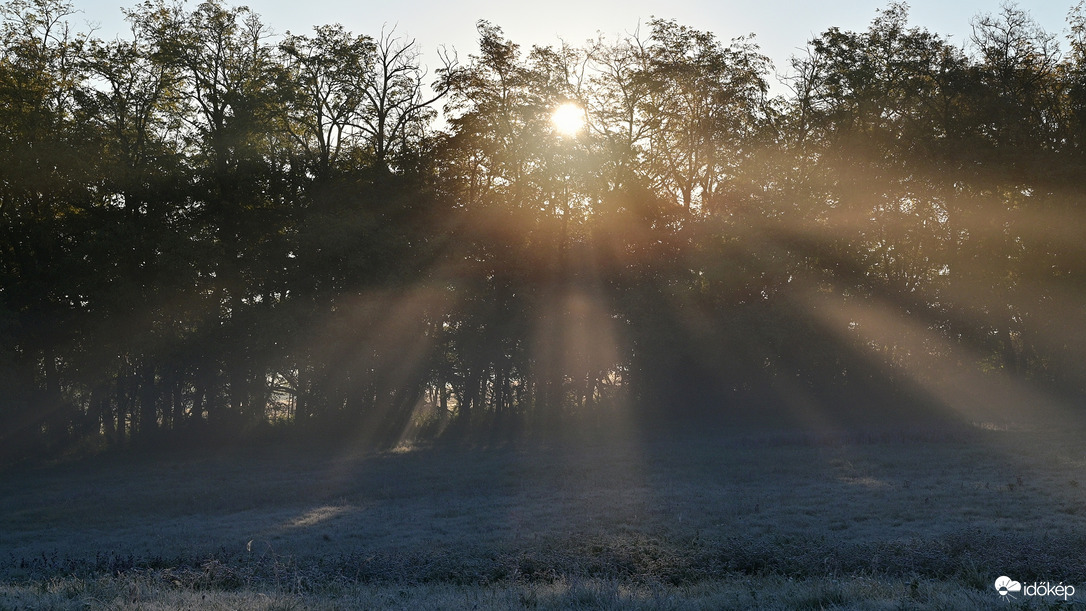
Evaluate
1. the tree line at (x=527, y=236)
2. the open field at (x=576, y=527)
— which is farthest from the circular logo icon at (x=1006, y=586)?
the tree line at (x=527, y=236)

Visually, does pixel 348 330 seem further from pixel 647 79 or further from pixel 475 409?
pixel 647 79

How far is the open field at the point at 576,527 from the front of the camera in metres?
9.90

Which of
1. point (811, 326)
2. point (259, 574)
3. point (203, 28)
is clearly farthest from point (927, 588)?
point (203, 28)

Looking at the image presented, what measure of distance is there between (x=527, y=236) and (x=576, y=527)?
23.0m

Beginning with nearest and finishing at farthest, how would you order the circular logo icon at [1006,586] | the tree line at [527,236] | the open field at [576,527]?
1. the circular logo icon at [1006,586]
2. the open field at [576,527]
3. the tree line at [527,236]

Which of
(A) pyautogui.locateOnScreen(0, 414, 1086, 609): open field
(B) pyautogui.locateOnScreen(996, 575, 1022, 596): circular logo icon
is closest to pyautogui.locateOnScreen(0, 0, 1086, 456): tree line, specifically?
(A) pyautogui.locateOnScreen(0, 414, 1086, 609): open field

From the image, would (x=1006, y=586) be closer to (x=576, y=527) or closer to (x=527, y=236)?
(x=576, y=527)

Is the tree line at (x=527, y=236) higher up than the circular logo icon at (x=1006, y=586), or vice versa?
the tree line at (x=527, y=236)

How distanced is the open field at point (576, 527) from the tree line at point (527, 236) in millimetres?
6794

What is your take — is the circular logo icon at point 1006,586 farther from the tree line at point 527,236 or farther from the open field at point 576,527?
the tree line at point 527,236

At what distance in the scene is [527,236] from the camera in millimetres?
37688

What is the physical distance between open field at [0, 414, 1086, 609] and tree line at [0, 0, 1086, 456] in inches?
267

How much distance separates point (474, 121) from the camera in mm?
37438

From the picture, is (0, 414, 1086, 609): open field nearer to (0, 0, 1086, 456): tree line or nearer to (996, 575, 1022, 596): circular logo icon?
(996, 575, 1022, 596): circular logo icon
